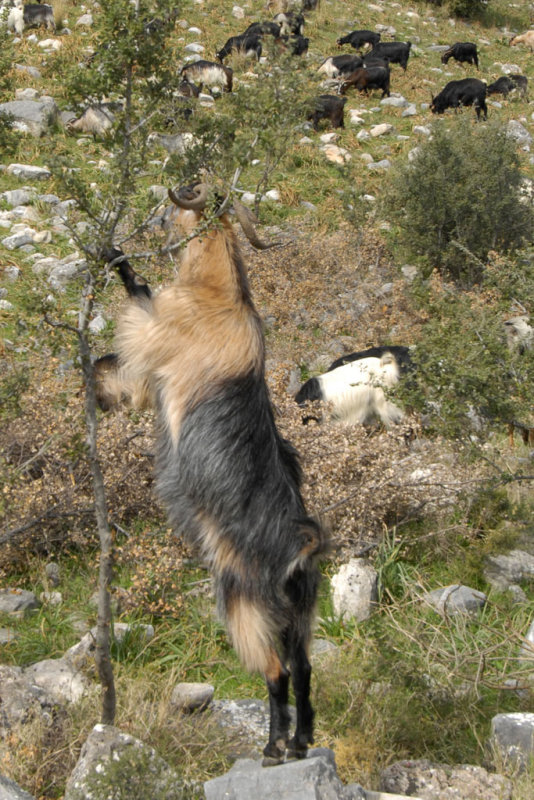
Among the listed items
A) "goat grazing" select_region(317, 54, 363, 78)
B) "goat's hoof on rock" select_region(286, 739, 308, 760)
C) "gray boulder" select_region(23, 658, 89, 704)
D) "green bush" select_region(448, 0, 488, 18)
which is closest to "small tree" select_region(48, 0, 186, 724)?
"gray boulder" select_region(23, 658, 89, 704)

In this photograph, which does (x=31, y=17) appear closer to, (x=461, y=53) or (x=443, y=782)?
(x=461, y=53)

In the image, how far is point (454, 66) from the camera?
74.3ft

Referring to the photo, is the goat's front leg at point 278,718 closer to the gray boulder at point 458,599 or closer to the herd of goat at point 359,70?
the gray boulder at point 458,599

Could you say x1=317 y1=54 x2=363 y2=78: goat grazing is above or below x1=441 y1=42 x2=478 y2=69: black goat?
above

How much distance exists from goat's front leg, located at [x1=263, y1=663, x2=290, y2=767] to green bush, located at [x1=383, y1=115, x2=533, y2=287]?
965 cm

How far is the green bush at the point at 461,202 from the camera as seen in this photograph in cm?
1261

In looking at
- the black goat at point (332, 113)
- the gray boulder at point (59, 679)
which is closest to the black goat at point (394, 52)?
the black goat at point (332, 113)

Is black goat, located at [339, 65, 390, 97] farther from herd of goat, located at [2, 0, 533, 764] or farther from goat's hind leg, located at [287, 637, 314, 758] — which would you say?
goat's hind leg, located at [287, 637, 314, 758]

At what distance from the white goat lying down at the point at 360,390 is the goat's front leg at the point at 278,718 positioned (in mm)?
4712

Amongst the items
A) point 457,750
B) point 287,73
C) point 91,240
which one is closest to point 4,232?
point 287,73

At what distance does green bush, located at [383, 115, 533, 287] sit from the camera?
1261 centimetres

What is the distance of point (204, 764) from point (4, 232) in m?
9.09

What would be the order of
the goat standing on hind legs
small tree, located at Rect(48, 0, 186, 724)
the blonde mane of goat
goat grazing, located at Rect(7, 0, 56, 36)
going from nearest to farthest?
small tree, located at Rect(48, 0, 186, 724) < the goat standing on hind legs < the blonde mane of goat < goat grazing, located at Rect(7, 0, 56, 36)

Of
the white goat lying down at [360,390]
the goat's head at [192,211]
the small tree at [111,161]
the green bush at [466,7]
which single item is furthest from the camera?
the green bush at [466,7]
